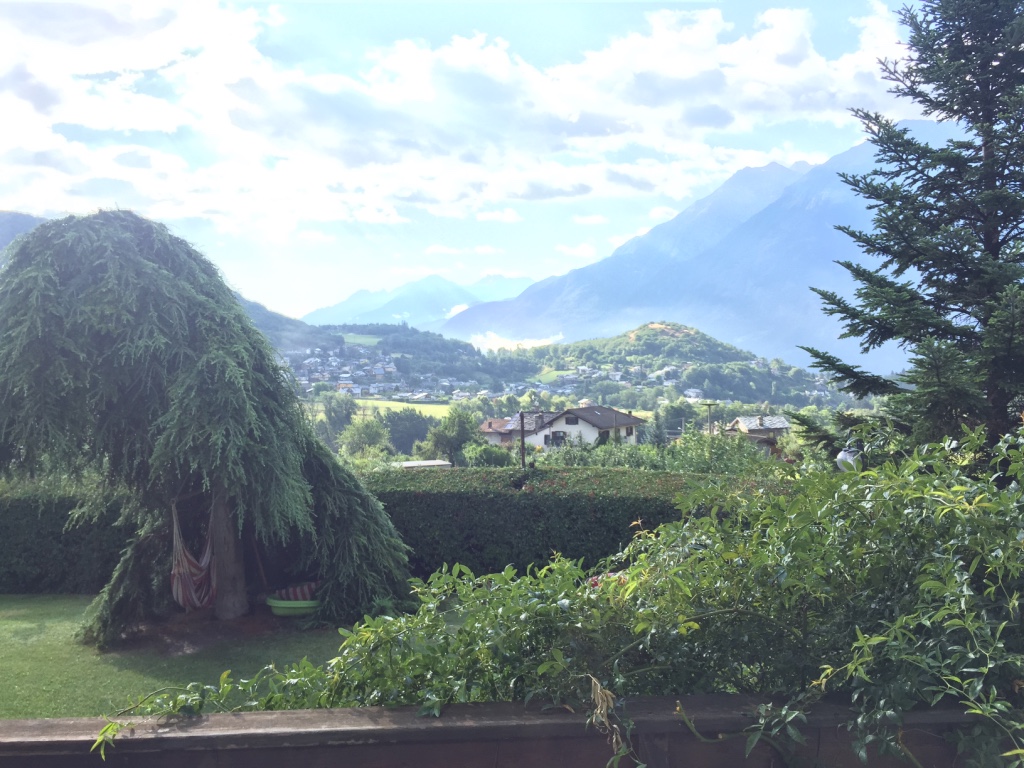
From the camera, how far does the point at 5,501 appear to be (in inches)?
384

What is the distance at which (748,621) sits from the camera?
1705 millimetres

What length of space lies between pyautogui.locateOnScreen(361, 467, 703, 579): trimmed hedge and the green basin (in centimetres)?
192

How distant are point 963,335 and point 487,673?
22.0 feet

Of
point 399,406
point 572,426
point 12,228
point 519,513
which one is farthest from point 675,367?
point 519,513

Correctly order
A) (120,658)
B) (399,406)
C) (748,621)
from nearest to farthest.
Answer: (748,621)
(120,658)
(399,406)

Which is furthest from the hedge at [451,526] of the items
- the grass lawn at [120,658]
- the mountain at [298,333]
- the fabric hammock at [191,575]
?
the mountain at [298,333]

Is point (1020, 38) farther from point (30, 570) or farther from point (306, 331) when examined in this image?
point (306, 331)

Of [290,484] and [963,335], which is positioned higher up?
[963,335]

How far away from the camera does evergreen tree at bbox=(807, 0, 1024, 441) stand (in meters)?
6.60

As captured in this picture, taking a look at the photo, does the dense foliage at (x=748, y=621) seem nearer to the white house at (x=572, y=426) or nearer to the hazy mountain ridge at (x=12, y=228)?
the hazy mountain ridge at (x=12, y=228)

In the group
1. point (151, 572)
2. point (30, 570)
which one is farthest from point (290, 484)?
point (30, 570)

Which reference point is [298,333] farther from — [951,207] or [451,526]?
[951,207]

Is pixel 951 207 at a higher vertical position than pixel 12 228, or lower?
lower

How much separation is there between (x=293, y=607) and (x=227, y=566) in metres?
0.84
